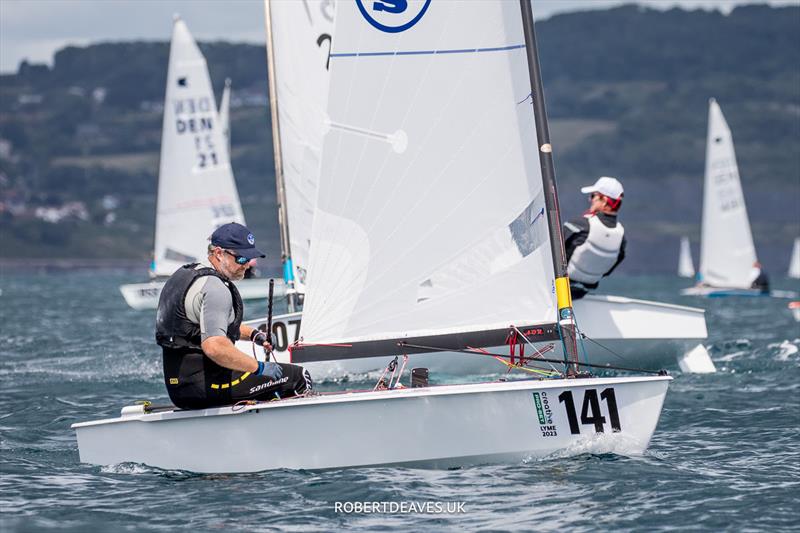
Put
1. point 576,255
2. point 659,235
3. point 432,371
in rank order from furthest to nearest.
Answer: point 659,235 → point 432,371 → point 576,255

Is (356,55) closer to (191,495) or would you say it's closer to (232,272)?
(232,272)

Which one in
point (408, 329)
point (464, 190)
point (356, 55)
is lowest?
point (408, 329)

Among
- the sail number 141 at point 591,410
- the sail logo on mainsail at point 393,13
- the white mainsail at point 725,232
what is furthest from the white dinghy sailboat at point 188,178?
the sail number 141 at point 591,410

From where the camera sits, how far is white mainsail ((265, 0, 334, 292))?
1534 centimetres

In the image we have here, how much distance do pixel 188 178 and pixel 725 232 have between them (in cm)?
1919

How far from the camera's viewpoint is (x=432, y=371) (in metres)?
13.7

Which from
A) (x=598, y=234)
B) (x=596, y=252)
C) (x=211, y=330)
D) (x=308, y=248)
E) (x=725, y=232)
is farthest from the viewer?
(x=725, y=232)

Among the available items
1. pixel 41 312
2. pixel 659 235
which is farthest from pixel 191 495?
pixel 659 235

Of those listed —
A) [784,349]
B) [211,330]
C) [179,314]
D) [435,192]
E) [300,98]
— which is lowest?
[784,349]

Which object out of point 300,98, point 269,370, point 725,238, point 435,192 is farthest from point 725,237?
point 269,370

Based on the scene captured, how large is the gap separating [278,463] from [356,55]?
291 centimetres

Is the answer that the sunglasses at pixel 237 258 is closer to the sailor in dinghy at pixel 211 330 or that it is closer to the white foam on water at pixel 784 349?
the sailor in dinghy at pixel 211 330

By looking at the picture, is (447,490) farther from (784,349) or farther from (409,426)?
(784,349)

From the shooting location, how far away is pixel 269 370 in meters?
8.55
